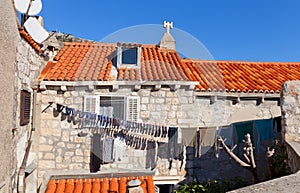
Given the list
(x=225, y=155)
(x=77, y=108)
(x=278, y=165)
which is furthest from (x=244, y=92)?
(x=77, y=108)

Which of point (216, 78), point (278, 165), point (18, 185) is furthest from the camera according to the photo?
point (216, 78)

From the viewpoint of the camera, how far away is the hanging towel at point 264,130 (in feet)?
21.9

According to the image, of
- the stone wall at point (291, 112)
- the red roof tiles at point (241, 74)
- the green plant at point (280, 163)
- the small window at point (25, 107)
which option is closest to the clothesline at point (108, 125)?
the small window at point (25, 107)

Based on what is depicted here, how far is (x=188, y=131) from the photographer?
736 centimetres

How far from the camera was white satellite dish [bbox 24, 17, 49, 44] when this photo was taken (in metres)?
5.79

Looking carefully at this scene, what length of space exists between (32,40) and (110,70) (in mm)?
2448

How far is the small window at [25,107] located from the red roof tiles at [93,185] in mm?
1562

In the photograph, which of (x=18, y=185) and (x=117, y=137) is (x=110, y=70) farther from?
(x=18, y=185)

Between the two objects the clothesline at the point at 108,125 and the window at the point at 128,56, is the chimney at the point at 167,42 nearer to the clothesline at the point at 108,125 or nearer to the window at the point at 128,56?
the window at the point at 128,56

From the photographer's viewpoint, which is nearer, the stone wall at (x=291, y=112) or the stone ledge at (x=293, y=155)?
the stone ledge at (x=293, y=155)

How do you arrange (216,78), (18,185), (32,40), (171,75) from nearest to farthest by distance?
(18,185) → (32,40) → (171,75) → (216,78)

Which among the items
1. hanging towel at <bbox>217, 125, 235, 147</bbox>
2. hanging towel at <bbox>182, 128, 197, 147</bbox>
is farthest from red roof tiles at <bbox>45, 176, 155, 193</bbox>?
hanging towel at <bbox>217, 125, 235, 147</bbox>

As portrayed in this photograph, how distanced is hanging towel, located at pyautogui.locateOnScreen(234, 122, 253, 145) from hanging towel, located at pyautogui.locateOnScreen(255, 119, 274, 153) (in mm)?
257

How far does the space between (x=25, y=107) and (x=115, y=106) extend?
2.36 m
